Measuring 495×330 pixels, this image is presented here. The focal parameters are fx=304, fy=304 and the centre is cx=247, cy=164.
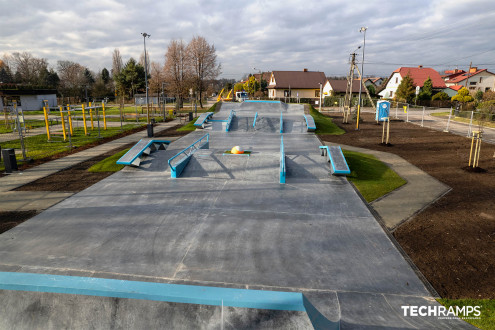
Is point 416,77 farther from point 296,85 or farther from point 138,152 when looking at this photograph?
point 138,152

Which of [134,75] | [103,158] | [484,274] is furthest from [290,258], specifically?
[134,75]

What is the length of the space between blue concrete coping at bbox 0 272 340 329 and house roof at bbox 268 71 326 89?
67296mm

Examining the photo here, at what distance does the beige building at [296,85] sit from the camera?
68.8 metres

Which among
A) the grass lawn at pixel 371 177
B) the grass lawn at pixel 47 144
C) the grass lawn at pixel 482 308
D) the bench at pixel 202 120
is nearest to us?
the grass lawn at pixel 482 308

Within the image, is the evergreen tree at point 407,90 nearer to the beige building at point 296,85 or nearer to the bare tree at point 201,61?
the beige building at point 296,85

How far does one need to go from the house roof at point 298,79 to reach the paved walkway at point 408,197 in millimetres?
57951

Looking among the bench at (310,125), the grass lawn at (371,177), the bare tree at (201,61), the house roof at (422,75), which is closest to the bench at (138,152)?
the grass lawn at (371,177)

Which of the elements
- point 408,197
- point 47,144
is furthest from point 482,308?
point 47,144

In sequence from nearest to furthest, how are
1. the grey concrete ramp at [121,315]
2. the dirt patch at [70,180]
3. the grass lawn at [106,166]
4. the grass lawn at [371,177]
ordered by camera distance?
the grey concrete ramp at [121,315]
the grass lawn at [371,177]
the dirt patch at [70,180]
the grass lawn at [106,166]

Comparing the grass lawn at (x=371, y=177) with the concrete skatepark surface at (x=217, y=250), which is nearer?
the concrete skatepark surface at (x=217, y=250)

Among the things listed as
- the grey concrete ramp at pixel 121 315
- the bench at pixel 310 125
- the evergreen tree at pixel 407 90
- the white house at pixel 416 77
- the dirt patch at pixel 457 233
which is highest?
the white house at pixel 416 77

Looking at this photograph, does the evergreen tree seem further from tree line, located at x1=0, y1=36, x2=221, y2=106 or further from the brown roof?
tree line, located at x1=0, y1=36, x2=221, y2=106

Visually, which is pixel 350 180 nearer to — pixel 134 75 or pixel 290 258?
pixel 290 258

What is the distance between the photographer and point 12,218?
863 centimetres
